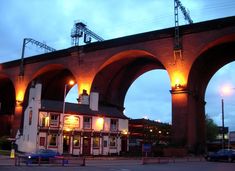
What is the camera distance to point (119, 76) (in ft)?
234

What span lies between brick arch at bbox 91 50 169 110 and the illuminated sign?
1239 centimetres

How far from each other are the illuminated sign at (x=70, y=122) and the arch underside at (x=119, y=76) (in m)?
12.8

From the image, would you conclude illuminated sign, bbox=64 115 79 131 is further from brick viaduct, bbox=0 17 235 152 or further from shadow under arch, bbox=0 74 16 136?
shadow under arch, bbox=0 74 16 136

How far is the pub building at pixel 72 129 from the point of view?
49.6m

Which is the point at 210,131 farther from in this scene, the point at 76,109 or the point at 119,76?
the point at 76,109

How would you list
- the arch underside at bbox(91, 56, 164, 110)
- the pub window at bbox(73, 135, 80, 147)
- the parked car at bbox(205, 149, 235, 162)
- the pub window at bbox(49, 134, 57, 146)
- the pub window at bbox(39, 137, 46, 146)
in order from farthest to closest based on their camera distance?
the arch underside at bbox(91, 56, 164, 110) → the pub window at bbox(73, 135, 80, 147) → the pub window at bbox(49, 134, 57, 146) → the pub window at bbox(39, 137, 46, 146) → the parked car at bbox(205, 149, 235, 162)

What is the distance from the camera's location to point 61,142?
50.3 metres

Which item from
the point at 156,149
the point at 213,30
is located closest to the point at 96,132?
the point at 156,149

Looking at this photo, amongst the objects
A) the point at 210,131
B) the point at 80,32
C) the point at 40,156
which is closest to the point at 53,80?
the point at 80,32

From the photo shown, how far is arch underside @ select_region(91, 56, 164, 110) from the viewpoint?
6644cm

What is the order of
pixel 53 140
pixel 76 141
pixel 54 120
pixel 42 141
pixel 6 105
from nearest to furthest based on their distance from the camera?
pixel 42 141, pixel 53 140, pixel 54 120, pixel 76 141, pixel 6 105

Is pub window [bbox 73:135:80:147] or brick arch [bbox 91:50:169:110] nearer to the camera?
pub window [bbox 73:135:80:147]

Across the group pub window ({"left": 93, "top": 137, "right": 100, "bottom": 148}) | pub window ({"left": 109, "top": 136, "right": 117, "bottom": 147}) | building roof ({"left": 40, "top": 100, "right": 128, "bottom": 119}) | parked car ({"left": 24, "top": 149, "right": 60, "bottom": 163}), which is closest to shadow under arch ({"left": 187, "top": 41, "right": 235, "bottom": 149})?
building roof ({"left": 40, "top": 100, "right": 128, "bottom": 119})

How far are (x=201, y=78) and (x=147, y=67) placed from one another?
45.8 feet
